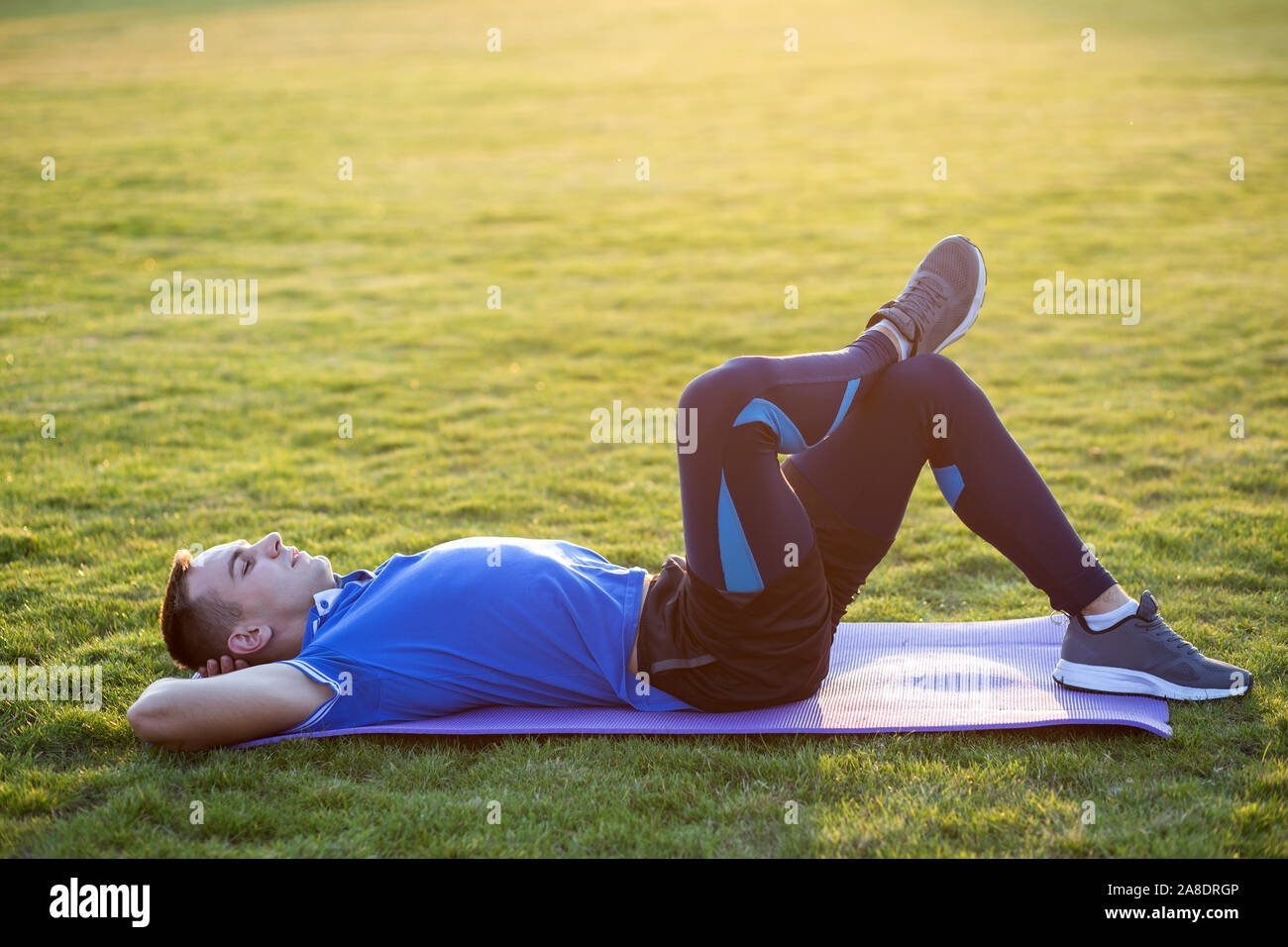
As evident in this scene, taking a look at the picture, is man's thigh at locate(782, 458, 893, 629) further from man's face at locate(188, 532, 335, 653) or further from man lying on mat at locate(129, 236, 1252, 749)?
man's face at locate(188, 532, 335, 653)

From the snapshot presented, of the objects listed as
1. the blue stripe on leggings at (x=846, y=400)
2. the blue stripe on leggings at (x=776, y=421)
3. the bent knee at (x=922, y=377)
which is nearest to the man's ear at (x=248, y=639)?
the blue stripe on leggings at (x=776, y=421)

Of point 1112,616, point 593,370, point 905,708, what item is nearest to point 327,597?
point 905,708

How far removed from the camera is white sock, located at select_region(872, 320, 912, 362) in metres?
3.40

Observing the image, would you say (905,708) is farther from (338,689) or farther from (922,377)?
(338,689)

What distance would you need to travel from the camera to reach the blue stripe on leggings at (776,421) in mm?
2990

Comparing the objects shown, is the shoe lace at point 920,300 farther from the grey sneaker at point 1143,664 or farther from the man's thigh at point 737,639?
the grey sneaker at point 1143,664

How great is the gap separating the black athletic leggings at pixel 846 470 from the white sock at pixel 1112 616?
8 cm

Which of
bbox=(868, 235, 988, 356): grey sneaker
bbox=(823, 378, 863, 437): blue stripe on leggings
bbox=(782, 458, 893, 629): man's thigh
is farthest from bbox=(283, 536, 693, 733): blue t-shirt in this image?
bbox=(868, 235, 988, 356): grey sneaker

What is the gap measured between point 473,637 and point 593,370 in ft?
16.7

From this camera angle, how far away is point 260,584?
3.42 meters

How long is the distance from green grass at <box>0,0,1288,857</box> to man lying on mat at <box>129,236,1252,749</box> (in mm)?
195

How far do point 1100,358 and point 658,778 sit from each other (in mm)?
6338
